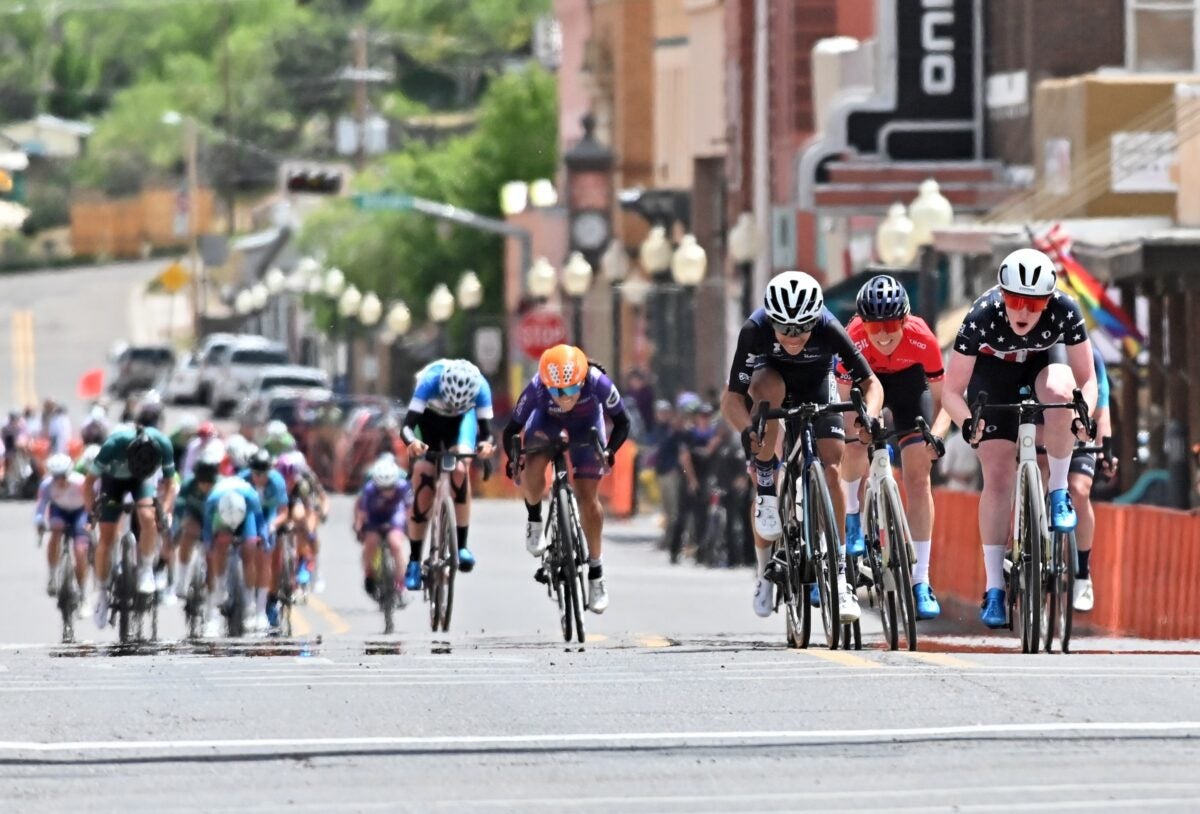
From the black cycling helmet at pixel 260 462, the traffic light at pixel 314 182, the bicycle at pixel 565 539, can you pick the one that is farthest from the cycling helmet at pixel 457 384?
the traffic light at pixel 314 182

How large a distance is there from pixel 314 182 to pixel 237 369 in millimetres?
23294

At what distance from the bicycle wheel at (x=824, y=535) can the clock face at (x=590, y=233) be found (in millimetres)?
43895

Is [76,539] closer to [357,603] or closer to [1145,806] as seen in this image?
[357,603]

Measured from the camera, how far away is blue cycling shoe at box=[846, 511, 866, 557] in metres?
15.4

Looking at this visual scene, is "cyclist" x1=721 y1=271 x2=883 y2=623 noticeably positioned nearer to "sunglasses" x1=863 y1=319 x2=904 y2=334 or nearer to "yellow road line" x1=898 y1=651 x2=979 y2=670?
"sunglasses" x1=863 y1=319 x2=904 y2=334

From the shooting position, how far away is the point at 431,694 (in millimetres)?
13219

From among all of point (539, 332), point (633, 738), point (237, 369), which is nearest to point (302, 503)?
point (633, 738)

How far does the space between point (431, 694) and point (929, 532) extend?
3351 mm

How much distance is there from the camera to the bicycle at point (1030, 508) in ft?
48.0

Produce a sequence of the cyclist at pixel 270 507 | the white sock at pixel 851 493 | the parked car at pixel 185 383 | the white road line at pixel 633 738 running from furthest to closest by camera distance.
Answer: the parked car at pixel 185 383, the cyclist at pixel 270 507, the white sock at pixel 851 493, the white road line at pixel 633 738

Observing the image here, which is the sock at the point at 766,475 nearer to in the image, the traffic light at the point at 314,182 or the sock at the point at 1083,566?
the sock at the point at 1083,566

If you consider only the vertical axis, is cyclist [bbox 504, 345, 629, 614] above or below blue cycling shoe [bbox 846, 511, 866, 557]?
above

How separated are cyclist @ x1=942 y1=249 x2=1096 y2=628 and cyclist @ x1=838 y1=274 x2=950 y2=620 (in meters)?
0.51

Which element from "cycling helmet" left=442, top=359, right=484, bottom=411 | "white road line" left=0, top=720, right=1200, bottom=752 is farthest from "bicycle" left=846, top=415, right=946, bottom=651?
"cycling helmet" left=442, top=359, right=484, bottom=411
